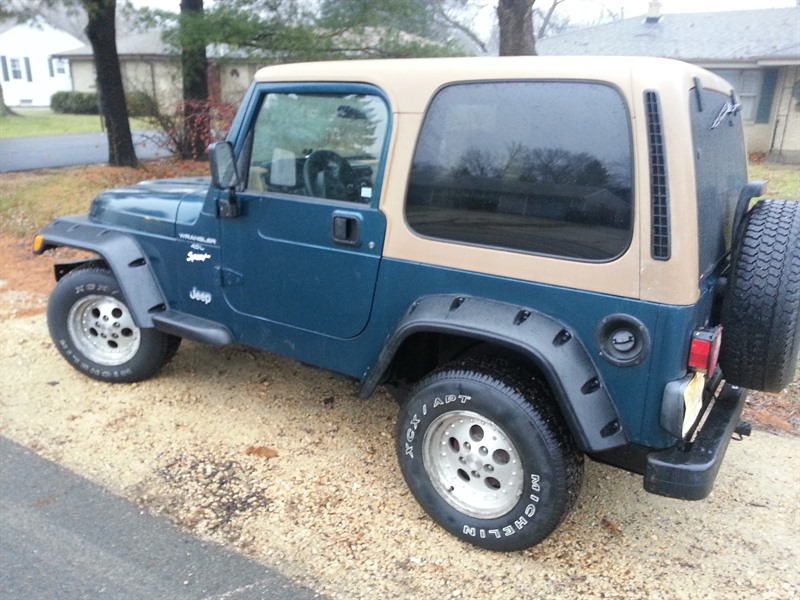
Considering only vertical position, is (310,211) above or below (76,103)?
above

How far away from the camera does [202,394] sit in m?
4.50

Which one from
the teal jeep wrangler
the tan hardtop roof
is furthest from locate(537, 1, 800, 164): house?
the tan hardtop roof

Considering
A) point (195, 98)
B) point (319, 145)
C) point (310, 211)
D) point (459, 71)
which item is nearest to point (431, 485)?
point (310, 211)

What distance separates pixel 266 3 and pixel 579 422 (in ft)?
30.9

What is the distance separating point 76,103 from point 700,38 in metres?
29.6

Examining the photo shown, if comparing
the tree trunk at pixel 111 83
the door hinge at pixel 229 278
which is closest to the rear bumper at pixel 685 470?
the door hinge at pixel 229 278

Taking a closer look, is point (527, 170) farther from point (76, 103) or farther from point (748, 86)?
point (76, 103)

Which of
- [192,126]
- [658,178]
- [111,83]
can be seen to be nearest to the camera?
[658,178]

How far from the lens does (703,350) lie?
8.36 ft

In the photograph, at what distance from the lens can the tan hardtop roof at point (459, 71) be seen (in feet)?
8.34

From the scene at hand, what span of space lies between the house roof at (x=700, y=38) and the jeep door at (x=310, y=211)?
17.4m

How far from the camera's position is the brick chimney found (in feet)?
69.9

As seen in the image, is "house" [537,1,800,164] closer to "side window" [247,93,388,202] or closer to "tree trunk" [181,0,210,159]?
"tree trunk" [181,0,210,159]

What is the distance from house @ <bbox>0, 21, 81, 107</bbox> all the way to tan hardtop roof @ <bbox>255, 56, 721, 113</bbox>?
160 ft
